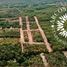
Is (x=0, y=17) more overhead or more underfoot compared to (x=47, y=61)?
more underfoot

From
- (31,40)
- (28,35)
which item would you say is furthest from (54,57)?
(28,35)

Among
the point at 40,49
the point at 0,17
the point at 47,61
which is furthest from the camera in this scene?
the point at 0,17

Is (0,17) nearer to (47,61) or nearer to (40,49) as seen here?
(40,49)

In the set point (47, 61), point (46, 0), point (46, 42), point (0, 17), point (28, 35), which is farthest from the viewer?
point (46, 0)

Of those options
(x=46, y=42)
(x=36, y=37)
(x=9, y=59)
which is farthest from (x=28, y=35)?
(x=9, y=59)

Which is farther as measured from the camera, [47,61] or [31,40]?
[31,40]

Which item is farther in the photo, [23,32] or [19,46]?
[23,32]

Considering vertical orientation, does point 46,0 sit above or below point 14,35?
below

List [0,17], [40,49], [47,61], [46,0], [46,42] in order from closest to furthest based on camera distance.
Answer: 1. [47,61]
2. [40,49]
3. [46,42]
4. [0,17]
5. [46,0]

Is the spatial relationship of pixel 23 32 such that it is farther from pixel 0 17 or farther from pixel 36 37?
pixel 0 17
